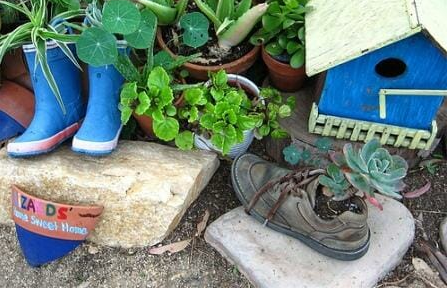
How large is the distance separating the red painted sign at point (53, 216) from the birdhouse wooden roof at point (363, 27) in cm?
83

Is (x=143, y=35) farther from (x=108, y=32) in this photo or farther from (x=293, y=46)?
(x=293, y=46)

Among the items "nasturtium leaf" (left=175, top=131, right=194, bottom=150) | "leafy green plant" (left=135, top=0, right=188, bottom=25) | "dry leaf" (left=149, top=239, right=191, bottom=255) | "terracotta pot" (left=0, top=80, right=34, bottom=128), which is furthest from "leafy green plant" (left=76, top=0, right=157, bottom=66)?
"dry leaf" (left=149, top=239, right=191, bottom=255)

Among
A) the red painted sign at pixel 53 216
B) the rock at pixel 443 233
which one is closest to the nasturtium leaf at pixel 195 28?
the red painted sign at pixel 53 216

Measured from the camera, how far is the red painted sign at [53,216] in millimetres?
1888

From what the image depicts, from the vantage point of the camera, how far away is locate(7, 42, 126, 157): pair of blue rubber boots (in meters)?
1.94

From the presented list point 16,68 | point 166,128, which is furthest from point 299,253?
point 16,68

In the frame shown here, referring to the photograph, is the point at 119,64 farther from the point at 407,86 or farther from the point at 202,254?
the point at 407,86

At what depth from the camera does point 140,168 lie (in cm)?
196

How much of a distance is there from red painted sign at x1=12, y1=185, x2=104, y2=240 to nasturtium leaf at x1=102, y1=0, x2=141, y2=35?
0.57m

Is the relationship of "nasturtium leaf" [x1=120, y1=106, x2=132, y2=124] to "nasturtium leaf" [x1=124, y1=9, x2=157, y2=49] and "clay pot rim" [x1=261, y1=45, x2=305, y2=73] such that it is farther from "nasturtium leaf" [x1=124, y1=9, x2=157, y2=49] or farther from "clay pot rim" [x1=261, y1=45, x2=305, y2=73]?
"clay pot rim" [x1=261, y1=45, x2=305, y2=73]

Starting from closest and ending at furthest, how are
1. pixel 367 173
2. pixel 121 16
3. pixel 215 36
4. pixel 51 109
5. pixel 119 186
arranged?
pixel 367 173, pixel 121 16, pixel 119 186, pixel 51 109, pixel 215 36

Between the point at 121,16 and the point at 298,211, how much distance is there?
803mm

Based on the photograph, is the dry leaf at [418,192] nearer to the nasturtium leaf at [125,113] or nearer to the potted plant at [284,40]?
the potted plant at [284,40]

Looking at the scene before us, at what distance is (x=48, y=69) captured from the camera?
1.88 metres
